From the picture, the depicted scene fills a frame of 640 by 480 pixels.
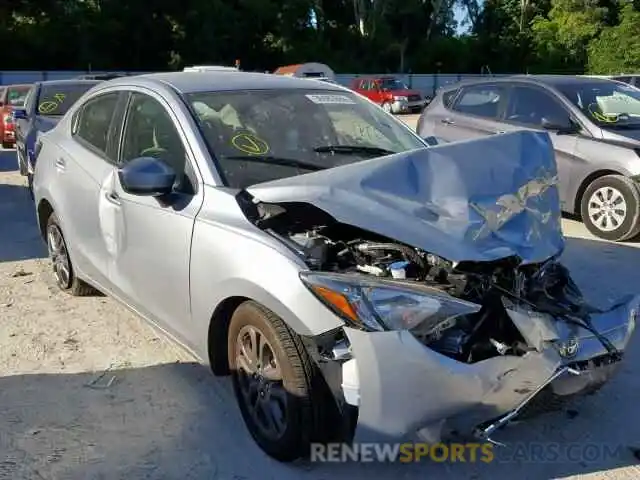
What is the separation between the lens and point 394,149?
4.31 metres

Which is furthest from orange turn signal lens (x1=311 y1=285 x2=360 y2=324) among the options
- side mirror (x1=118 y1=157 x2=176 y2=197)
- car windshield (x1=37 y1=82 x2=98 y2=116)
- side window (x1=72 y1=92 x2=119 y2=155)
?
car windshield (x1=37 y1=82 x2=98 y2=116)

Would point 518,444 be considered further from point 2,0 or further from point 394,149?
point 2,0

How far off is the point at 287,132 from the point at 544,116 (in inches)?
188

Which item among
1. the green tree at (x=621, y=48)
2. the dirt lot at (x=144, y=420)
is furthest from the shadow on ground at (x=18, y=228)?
the green tree at (x=621, y=48)

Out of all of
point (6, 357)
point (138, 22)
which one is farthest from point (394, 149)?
point (138, 22)

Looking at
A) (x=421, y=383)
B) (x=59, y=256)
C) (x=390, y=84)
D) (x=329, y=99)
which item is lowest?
(x=59, y=256)

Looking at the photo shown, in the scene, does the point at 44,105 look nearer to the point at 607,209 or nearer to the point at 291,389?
the point at 607,209

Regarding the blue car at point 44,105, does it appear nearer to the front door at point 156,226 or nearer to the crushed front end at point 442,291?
the front door at point 156,226

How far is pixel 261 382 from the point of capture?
130 inches

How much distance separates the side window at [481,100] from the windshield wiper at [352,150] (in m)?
4.67

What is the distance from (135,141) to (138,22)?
46.3 metres

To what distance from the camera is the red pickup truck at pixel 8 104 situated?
16.0m

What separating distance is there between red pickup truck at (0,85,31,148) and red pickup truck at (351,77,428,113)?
16.6 meters

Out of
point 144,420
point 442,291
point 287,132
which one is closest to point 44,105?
point 287,132
